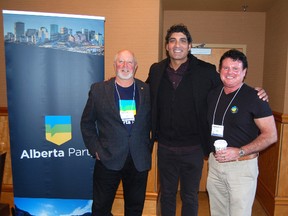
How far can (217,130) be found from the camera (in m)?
1.66

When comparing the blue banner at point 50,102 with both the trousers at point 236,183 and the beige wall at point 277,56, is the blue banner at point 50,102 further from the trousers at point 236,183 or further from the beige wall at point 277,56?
the beige wall at point 277,56

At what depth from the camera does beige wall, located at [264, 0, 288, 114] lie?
2802 mm

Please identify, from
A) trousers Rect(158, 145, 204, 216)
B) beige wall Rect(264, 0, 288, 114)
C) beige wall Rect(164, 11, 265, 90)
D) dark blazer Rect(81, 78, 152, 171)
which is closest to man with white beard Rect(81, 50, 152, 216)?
dark blazer Rect(81, 78, 152, 171)

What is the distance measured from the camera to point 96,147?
194 centimetres

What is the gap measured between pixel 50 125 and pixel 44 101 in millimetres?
208

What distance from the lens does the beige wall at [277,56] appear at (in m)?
2.80

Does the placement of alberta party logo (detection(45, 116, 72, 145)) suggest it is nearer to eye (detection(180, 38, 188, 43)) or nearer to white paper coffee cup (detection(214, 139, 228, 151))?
eye (detection(180, 38, 188, 43))

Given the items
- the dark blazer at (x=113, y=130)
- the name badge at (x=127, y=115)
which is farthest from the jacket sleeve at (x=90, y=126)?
the name badge at (x=127, y=115)

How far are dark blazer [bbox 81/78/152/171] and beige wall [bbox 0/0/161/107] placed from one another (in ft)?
2.73

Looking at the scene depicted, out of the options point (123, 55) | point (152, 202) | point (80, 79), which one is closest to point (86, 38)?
point (80, 79)

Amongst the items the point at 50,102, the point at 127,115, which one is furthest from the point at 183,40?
the point at 50,102

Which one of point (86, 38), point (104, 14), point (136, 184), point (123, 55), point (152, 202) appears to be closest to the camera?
point (123, 55)

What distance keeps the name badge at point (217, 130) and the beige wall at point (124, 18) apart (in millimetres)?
1229

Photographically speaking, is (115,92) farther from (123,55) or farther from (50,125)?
(50,125)
